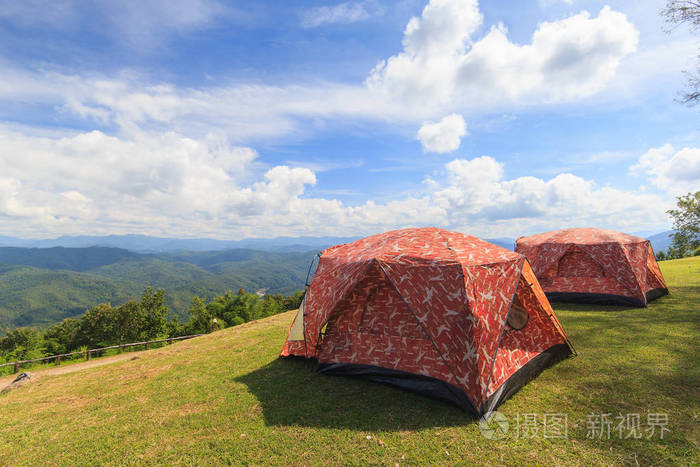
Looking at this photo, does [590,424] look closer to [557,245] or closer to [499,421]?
[499,421]

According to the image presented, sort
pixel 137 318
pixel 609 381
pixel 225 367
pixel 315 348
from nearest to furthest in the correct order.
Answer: pixel 609 381, pixel 315 348, pixel 225 367, pixel 137 318

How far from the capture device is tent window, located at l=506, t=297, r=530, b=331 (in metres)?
6.76

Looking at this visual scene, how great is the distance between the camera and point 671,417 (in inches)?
192

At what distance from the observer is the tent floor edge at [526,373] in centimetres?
544

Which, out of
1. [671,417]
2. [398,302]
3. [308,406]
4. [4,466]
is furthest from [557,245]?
[4,466]

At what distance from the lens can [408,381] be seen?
6.16 m

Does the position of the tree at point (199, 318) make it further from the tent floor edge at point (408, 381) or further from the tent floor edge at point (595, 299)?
the tent floor edge at point (595, 299)

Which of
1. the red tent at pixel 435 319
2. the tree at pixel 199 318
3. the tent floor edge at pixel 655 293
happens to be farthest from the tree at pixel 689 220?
the tree at pixel 199 318

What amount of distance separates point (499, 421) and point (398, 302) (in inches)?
108

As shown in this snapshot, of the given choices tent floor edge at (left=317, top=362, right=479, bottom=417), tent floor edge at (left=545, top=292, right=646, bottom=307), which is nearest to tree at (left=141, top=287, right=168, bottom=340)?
tent floor edge at (left=317, top=362, right=479, bottom=417)

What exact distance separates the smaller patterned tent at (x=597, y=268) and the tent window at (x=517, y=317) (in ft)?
26.7

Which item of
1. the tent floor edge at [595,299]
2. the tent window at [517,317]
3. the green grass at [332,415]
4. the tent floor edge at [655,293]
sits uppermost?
the tent window at [517,317]

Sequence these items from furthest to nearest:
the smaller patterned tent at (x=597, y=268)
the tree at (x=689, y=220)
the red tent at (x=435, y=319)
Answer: the tree at (x=689, y=220) → the smaller patterned tent at (x=597, y=268) → the red tent at (x=435, y=319)

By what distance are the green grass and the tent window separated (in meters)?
1.21
